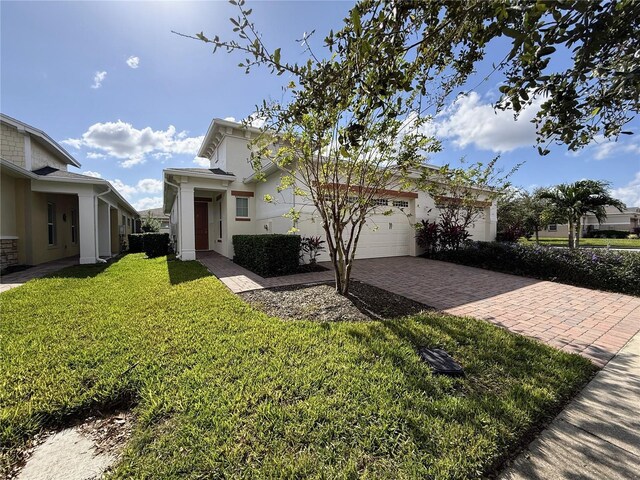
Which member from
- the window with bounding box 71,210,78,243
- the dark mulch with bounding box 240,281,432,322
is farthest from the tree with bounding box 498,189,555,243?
the window with bounding box 71,210,78,243

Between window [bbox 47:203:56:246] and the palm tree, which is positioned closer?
window [bbox 47:203:56:246]

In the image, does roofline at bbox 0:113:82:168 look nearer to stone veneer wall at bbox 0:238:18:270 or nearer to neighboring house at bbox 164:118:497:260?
stone veneer wall at bbox 0:238:18:270

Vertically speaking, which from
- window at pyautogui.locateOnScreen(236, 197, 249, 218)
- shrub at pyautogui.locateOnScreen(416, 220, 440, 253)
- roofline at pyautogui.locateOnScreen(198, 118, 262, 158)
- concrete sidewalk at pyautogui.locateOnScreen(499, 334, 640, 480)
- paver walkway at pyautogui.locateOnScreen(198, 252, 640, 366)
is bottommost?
concrete sidewalk at pyautogui.locateOnScreen(499, 334, 640, 480)

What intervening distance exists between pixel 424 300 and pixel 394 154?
9.95 ft

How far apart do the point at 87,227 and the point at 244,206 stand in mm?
5930

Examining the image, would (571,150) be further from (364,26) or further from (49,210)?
(49,210)

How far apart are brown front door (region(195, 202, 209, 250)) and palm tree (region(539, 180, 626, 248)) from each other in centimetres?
1868

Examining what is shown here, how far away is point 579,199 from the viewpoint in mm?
13750

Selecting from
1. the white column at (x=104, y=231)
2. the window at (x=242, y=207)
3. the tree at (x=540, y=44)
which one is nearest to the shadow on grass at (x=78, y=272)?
the white column at (x=104, y=231)

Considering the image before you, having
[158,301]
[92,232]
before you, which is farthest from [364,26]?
[92,232]

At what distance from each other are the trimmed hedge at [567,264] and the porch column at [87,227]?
14.8m

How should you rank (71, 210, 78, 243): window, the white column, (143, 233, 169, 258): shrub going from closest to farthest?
(143, 233, 169, 258): shrub → the white column → (71, 210, 78, 243): window

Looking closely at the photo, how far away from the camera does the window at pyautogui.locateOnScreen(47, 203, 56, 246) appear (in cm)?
1139

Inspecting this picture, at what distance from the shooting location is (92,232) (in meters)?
10.4
